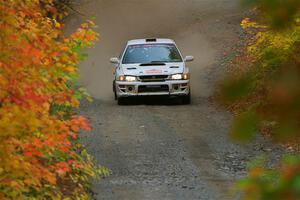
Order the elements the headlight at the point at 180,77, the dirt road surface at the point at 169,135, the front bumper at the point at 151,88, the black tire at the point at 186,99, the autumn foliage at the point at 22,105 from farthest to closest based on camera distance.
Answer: the black tire at the point at 186,99 < the headlight at the point at 180,77 < the front bumper at the point at 151,88 < the dirt road surface at the point at 169,135 < the autumn foliage at the point at 22,105

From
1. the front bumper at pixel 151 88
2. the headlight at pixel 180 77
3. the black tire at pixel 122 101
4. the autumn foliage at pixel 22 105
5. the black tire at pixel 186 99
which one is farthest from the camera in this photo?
the black tire at pixel 186 99

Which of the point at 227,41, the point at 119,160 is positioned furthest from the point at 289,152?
the point at 227,41

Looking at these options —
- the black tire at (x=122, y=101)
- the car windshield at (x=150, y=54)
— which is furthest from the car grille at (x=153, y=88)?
the car windshield at (x=150, y=54)

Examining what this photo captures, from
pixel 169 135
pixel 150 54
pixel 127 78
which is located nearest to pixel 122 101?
pixel 127 78

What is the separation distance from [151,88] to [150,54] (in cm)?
119

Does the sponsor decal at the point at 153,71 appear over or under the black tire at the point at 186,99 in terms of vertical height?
over

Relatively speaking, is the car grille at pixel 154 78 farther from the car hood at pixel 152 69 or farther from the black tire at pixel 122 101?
the black tire at pixel 122 101

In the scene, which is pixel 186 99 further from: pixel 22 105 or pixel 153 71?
pixel 22 105

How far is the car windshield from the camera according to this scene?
20050 millimetres

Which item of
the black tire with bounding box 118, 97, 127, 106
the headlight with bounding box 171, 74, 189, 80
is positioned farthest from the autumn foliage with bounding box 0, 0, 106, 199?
the black tire with bounding box 118, 97, 127, 106

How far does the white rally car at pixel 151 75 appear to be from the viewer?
19453mm

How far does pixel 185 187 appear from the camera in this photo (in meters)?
11.1

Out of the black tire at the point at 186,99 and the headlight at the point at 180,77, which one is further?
the black tire at the point at 186,99

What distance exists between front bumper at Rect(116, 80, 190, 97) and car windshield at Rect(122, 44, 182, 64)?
79cm
